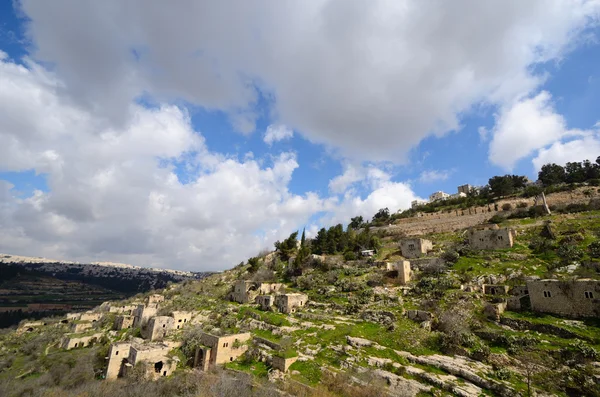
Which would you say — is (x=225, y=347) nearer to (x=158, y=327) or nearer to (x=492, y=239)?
(x=158, y=327)

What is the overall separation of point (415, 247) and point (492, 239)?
8.94 metres

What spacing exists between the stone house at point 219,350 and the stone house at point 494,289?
2119cm

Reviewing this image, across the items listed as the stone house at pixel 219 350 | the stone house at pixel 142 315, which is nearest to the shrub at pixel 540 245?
the stone house at pixel 219 350

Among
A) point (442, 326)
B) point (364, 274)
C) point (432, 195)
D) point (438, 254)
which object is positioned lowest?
point (442, 326)

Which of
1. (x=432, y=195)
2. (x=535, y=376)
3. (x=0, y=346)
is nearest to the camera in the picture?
(x=535, y=376)

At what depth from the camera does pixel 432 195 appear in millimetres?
114438

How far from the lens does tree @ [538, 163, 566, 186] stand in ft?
196

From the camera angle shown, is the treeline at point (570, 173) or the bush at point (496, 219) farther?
the treeline at point (570, 173)

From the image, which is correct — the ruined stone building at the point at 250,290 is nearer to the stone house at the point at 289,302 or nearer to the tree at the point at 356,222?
the stone house at the point at 289,302

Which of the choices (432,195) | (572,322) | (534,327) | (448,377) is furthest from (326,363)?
(432,195)

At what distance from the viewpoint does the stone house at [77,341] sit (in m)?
36.1

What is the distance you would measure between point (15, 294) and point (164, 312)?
129 m

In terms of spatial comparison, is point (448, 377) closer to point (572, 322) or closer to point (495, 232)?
point (572, 322)

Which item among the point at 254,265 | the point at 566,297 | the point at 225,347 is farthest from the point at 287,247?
the point at 566,297
